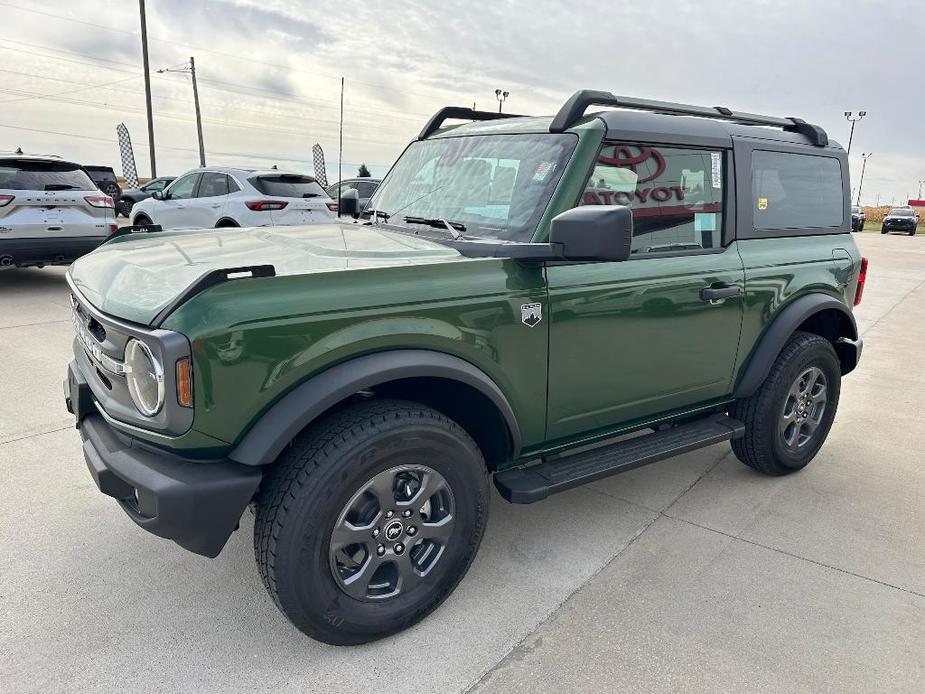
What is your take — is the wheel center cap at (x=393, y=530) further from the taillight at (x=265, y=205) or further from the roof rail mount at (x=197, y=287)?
the taillight at (x=265, y=205)

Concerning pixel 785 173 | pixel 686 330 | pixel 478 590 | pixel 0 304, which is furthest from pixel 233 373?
pixel 0 304

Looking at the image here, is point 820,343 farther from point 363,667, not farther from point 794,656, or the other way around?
point 363,667

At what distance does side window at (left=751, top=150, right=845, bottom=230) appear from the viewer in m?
3.58

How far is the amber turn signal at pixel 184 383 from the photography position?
2.00 metres

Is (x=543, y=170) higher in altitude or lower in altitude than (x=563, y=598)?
higher

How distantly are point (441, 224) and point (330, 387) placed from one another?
1.18 metres

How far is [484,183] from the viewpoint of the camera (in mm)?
3107

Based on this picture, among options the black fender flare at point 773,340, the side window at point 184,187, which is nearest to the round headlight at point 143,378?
the black fender flare at point 773,340

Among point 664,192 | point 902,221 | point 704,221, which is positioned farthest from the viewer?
point 902,221

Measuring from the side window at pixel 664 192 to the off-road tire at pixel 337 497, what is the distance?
1.20m

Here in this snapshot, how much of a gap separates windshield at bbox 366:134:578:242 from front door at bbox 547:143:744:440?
20 centimetres

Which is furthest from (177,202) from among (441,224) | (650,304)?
(650,304)

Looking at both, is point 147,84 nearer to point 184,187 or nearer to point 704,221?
point 184,187

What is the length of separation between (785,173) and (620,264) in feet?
4.77
